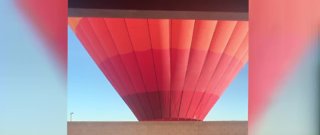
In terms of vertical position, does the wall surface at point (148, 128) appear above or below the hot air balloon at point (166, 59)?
below

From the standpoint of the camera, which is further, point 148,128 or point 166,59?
point 166,59

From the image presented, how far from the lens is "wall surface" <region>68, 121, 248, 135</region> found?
410cm

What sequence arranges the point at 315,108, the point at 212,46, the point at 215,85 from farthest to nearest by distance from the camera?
the point at 215,85 → the point at 212,46 → the point at 315,108

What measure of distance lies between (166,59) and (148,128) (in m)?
3.03

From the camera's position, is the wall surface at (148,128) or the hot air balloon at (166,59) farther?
the hot air balloon at (166,59)

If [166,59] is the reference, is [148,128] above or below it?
below

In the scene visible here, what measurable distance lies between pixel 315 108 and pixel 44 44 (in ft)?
4.35

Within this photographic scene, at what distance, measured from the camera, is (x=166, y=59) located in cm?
711

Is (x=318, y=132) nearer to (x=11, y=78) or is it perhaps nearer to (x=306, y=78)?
(x=306, y=78)

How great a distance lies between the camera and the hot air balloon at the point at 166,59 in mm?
6672

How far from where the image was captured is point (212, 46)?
22.7 feet

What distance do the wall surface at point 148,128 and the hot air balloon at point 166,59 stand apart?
2.63m

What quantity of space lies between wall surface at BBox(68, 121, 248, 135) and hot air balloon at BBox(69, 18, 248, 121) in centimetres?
263

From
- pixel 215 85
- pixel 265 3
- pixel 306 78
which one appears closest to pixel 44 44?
pixel 265 3
